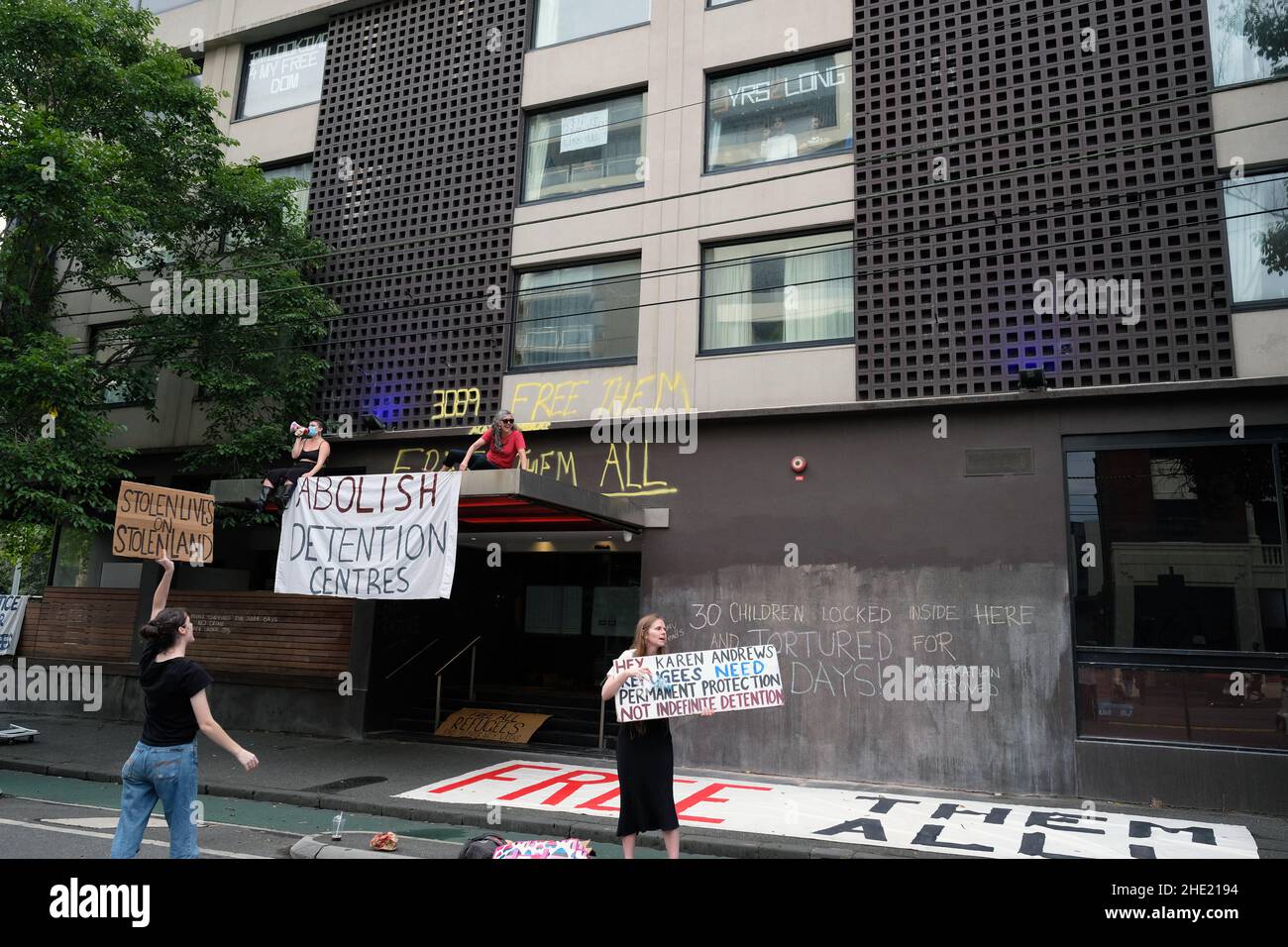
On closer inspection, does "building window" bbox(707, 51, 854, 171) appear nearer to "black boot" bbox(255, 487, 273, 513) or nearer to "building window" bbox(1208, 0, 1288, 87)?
"building window" bbox(1208, 0, 1288, 87)

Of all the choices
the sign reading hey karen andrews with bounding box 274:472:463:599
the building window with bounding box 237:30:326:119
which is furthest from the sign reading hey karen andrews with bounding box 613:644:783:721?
the building window with bounding box 237:30:326:119

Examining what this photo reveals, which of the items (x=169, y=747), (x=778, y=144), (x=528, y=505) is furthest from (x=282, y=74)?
(x=169, y=747)

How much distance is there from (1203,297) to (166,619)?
1141 cm

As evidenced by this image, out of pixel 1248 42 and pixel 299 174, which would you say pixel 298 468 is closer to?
pixel 299 174

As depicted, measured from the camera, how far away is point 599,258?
14.4 meters

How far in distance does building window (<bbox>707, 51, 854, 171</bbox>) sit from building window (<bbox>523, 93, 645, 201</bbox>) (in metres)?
1.34

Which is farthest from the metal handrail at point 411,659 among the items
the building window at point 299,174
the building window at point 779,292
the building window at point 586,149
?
the building window at point 299,174

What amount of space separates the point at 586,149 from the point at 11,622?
15.0 metres

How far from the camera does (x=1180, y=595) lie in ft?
34.3

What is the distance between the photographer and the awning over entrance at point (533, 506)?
10.6m

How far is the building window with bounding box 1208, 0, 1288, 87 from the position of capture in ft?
36.3

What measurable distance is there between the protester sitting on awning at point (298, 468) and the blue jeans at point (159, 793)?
22.1 ft
